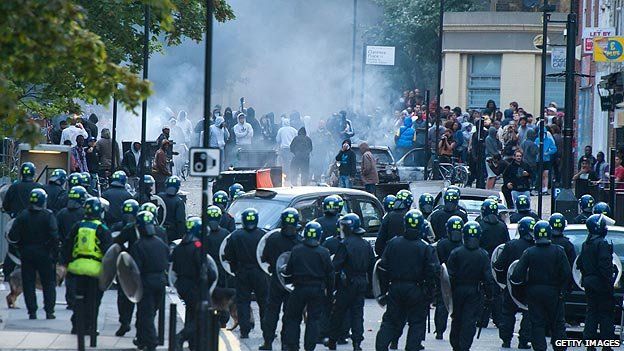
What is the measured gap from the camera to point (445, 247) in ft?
60.1

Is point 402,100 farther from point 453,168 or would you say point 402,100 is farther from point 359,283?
point 359,283

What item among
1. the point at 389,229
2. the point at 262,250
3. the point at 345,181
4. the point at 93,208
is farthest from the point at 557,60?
the point at 93,208

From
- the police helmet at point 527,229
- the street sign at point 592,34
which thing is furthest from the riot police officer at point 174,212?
the street sign at point 592,34

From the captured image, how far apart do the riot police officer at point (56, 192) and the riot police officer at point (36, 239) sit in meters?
2.58

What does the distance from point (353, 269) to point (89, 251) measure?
3069 millimetres

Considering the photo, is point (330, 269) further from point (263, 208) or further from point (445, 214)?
point (263, 208)

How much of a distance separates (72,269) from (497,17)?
119ft

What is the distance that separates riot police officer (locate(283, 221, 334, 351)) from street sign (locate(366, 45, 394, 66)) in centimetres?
3137

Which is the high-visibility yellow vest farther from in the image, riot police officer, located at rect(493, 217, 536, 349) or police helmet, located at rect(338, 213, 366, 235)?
riot police officer, located at rect(493, 217, 536, 349)

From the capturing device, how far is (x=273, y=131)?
140 feet

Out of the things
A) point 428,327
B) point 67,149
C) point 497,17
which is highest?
point 497,17

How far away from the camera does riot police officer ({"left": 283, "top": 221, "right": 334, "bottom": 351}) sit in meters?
16.7

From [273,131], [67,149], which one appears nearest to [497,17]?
[273,131]

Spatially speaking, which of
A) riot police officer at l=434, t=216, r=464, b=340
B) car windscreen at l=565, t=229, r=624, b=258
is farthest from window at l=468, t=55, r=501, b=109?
riot police officer at l=434, t=216, r=464, b=340
